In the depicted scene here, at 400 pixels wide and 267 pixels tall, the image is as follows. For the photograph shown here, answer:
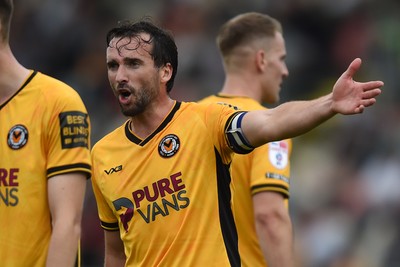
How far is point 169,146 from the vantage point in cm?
636

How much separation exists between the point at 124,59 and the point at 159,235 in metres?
1.02

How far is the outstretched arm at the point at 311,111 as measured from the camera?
556cm

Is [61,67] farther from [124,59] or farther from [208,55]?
[124,59]

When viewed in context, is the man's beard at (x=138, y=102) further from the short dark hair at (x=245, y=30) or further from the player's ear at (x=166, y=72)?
the short dark hair at (x=245, y=30)

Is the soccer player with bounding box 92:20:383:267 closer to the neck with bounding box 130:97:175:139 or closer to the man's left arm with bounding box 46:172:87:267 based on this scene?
the neck with bounding box 130:97:175:139

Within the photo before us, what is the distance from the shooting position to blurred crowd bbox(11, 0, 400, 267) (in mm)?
13102

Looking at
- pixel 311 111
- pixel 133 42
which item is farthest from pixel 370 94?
pixel 133 42

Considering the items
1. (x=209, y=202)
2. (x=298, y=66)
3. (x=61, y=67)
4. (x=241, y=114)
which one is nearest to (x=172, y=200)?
(x=209, y=202)

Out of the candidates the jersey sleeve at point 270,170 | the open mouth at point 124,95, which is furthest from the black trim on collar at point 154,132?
the jersey sleeve at point 270,170

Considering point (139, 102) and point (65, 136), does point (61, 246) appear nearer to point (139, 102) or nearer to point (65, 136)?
point (65, 136)

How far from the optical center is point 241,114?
6121 millimetres

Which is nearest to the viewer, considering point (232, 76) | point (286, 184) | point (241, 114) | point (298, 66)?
point (241, 114)

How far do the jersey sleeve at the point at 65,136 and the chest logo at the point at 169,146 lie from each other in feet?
1.70

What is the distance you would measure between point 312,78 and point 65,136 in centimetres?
938
